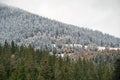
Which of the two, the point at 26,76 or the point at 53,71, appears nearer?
the point at 26,76

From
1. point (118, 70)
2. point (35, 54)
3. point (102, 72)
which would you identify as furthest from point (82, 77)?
point (118, 70)

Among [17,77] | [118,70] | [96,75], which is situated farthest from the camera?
[96,75]

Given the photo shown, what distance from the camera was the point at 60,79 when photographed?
12275 cm

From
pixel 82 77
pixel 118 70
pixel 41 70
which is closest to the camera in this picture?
pixel 118 70

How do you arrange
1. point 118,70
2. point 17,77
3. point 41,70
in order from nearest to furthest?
point 118,70, point 17,77, point 41,70

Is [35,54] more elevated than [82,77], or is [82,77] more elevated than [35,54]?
[35,54]

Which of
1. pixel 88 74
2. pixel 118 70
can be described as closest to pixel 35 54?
pixel 88 74

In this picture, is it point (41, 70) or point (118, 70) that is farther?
point (41, 70)

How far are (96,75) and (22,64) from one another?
41846 mm

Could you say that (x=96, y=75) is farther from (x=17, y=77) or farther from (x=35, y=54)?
(x=17, y=77)

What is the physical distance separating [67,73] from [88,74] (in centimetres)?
1631

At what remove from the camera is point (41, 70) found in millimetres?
120125

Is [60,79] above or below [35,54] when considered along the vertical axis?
below

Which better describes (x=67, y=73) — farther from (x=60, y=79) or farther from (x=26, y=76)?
(x=26, y=76)
